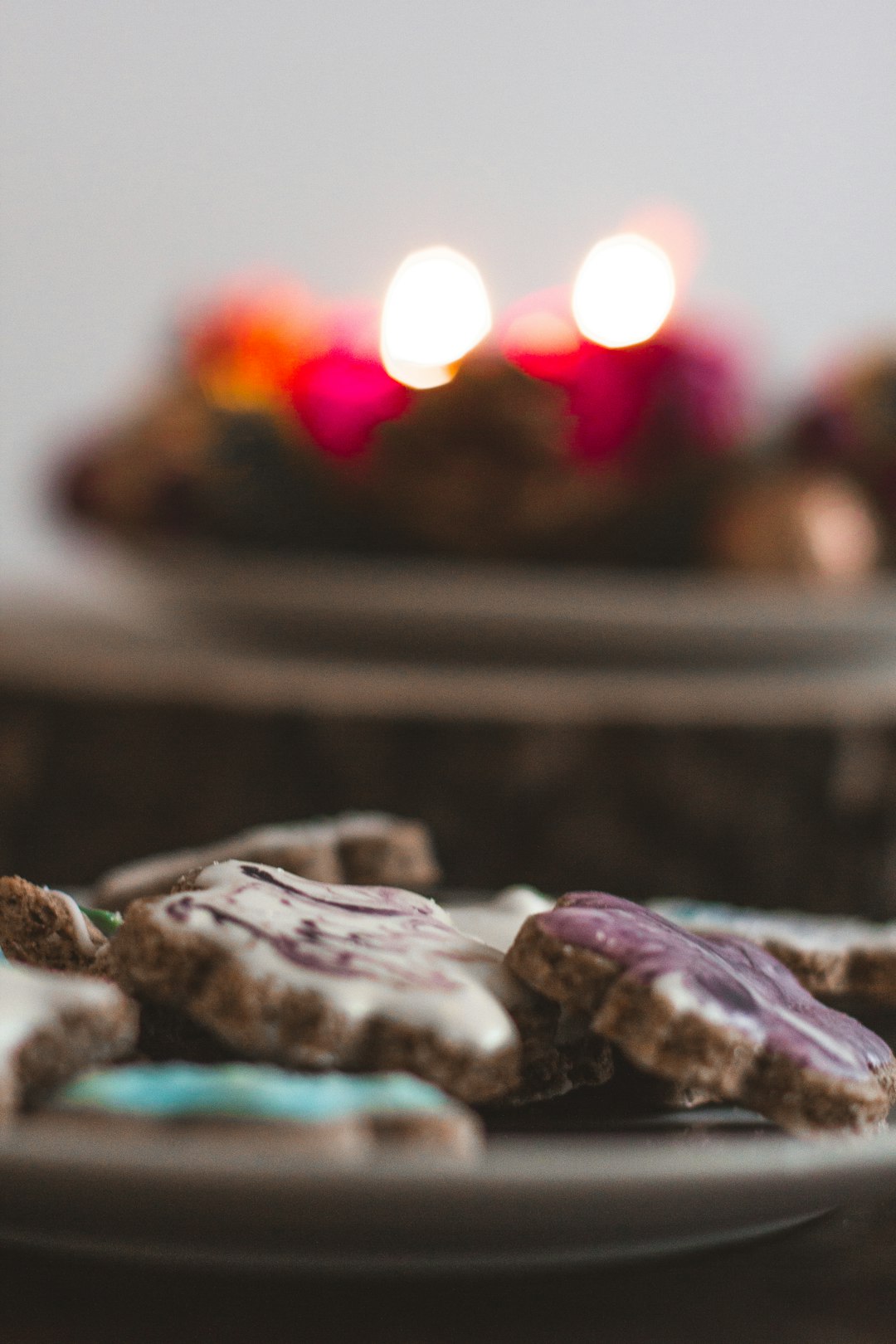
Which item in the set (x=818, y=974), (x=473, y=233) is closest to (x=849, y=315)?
(x=473, y=233)

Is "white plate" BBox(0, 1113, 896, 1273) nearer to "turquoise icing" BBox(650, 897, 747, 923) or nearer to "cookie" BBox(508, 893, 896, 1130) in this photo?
"cookie" BBox(508, 893, 896, 1130)

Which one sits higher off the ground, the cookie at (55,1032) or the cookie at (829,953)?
the cookie at (55,1032)

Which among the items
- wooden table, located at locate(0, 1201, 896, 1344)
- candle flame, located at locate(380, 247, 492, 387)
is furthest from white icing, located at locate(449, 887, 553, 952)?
candle flame, located at locate(380, 247, 492, 387)

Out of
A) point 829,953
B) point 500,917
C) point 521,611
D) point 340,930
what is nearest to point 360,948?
point 340,930

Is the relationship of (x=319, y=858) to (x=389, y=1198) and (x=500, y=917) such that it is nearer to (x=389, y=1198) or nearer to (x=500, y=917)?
(x=500, y=917)

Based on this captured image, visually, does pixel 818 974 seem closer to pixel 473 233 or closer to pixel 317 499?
pixel 317 499

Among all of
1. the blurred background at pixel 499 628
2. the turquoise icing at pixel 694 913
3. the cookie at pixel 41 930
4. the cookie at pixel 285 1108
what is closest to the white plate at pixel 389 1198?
the cookie at pixel 285 1108

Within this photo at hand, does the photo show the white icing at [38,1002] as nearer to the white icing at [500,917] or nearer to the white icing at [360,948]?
the white icing at [360,948]
